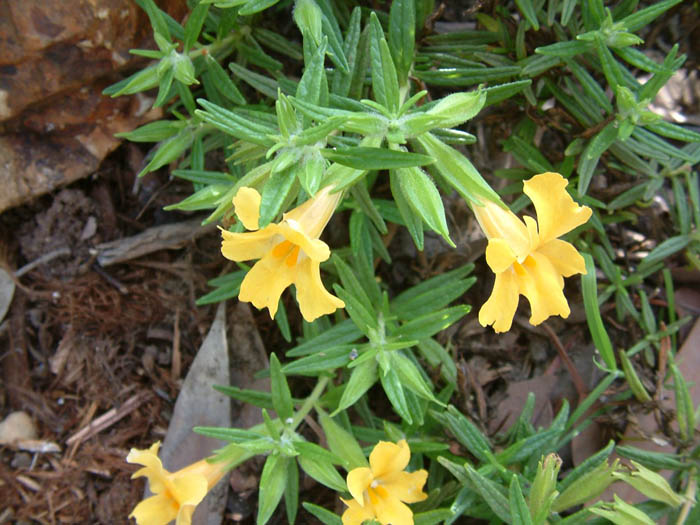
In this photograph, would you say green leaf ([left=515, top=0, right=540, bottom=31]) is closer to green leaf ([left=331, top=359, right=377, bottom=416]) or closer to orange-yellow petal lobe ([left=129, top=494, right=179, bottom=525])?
green leaf ([left=331, top=359, right=377, bottom=416])

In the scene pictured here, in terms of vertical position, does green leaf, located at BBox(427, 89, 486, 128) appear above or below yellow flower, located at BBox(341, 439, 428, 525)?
above

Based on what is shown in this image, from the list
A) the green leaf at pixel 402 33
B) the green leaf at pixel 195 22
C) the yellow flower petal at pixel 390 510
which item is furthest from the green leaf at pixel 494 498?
the green leaf at pixel 195 22

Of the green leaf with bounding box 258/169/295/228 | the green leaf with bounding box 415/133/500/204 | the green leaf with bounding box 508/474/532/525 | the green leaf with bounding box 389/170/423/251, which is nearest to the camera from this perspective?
the green leaf with bounding box 258/169/295/228

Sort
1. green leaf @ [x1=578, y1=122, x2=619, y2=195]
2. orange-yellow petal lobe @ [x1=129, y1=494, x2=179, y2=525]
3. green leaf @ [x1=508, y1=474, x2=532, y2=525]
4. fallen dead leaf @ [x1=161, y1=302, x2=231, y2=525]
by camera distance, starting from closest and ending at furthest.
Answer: green leaf @ [x1=508, y1=474, x2=532, y2=525] < orange-yellow petal lobe @ [x1=129, y1=494, x2=179, y2=525] < green leaf @ [x1=578, y1=122, x2=619, y2=195] < fallen dead leaf @ [x1=161, y1=302, x2=231, y2=525]

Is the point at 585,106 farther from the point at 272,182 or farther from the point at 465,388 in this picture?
the point at 272,182

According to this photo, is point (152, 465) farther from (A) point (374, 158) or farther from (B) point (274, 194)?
(A) point (374, 158)

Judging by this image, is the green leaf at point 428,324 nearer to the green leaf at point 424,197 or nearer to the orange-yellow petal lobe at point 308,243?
the green leaf at point 424,197

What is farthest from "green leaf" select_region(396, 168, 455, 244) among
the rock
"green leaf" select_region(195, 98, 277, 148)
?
the rock
